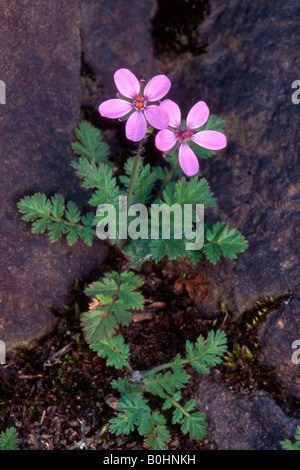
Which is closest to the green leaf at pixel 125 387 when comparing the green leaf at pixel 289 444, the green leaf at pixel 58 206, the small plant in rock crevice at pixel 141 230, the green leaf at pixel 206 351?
the small plant in rock crevice at pixel 141 230

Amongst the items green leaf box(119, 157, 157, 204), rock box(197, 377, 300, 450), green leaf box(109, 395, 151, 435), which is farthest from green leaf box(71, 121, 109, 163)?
rock box(197, 377, 300, 450)

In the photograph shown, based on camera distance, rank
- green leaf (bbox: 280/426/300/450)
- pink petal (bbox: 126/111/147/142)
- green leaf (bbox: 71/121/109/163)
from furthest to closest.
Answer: green leaf (bbox: 71/121/109/163) → green leaf (bbox: 280/426/300/450) → pink petal (bbox: 126/111/147/142)

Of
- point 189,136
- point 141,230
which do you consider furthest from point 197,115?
point 141,230

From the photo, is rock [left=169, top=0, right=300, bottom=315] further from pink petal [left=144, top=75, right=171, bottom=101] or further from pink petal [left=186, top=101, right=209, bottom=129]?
pink petal [left=144, top=75, right=171, bottom=101]

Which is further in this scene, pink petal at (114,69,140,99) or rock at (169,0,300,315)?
rock at (169,0,300,315)

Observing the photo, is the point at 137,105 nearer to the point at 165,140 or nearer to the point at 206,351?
the point at 165,140

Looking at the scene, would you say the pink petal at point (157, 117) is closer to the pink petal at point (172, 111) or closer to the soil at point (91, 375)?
the pink petal at point (172, 111)
